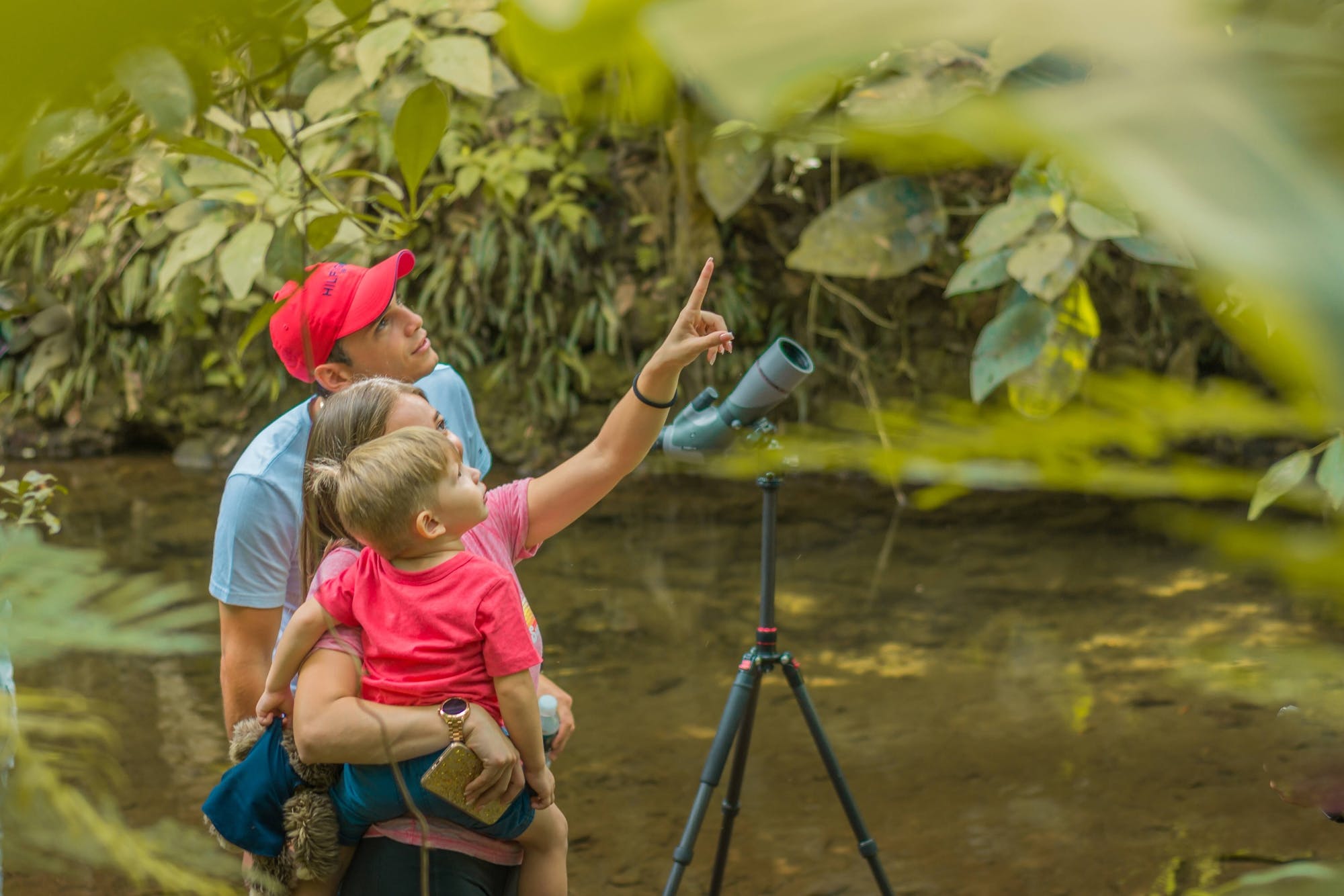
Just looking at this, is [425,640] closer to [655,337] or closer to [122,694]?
[122,694]

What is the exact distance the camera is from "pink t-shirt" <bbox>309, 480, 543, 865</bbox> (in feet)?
4.21

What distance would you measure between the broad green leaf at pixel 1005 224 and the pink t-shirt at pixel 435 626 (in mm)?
588

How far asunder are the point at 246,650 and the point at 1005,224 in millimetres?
977

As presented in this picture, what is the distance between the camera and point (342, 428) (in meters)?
1.32

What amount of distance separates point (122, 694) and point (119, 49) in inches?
145

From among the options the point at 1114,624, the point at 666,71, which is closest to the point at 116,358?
the point at 1114,624

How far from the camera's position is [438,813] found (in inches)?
50.0

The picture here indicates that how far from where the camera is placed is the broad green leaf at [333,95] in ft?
2.44

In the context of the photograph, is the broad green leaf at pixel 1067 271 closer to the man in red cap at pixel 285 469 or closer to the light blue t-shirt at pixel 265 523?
the man in red cap at pixel 285 469

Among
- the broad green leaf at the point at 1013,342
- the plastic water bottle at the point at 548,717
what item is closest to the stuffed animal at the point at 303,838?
the plastic water bottle at the point at 548,717

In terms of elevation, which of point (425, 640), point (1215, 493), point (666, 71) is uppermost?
point (666, 71)

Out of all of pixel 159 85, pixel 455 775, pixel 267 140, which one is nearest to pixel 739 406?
pixel 455 775

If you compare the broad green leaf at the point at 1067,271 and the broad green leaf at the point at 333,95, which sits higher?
the broad green leaf at the point at 333,95

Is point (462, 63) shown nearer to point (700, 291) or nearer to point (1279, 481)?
point (1279, 481)
